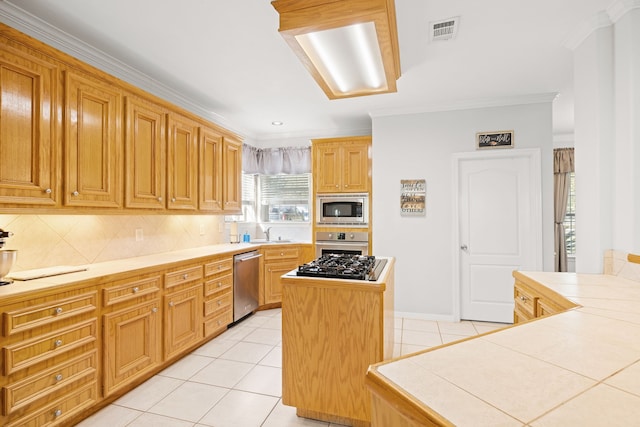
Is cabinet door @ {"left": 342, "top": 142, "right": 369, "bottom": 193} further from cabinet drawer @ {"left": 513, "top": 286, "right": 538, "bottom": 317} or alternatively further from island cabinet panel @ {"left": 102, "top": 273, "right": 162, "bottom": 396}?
island cabinet panel @ {"left": 102, "top": 273, "right": 162, "bottom": 396}

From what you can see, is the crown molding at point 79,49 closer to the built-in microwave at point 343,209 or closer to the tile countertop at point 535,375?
the built-in microwave at point 343,209

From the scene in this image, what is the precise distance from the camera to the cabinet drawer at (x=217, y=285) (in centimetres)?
317

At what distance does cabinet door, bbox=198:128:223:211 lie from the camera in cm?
351

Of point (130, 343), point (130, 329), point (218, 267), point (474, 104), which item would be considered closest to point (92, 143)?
point (130, 329)

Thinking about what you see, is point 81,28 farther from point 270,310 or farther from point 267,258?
point 270,310

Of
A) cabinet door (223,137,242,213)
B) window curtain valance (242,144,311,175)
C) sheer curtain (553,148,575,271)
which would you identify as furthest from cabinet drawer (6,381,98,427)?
sheer curtain (553,148,575,271)

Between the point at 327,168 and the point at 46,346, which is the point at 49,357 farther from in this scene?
the point at 327,168

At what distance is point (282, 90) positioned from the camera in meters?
3.46

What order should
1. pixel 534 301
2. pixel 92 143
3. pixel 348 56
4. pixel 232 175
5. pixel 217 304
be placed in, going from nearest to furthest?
1. pixel 348 56
2. pixel 534 301
3. pixel 92 143
4. pixel 217 304
5. pixel 232 175

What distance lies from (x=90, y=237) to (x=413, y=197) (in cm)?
343

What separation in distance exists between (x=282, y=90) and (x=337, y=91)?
147 centimetres

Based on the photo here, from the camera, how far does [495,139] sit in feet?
12.4

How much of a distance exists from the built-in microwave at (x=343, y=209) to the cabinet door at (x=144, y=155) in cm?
215

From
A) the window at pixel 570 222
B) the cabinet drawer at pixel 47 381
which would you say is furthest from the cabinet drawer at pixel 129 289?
the window at pixel 570 222
